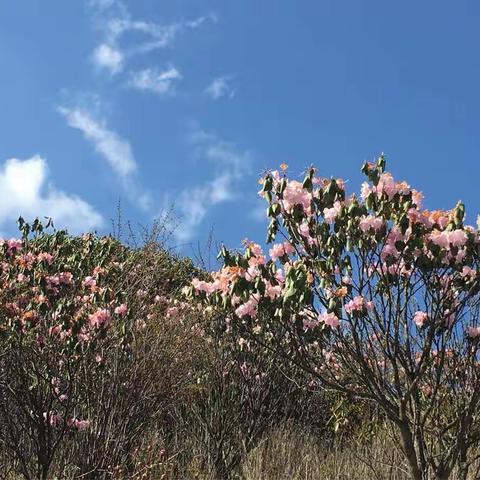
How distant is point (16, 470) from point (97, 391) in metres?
1.14

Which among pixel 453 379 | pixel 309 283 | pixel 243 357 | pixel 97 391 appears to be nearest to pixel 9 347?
pixel 97 391

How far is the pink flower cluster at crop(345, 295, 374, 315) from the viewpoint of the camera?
4.89 meters

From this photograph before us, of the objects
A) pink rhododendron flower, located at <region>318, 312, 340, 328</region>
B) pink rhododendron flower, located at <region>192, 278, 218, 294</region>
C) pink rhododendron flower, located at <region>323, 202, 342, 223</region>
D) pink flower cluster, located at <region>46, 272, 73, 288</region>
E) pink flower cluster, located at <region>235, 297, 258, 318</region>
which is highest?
pink flower cluster, located at <region>46, 272, 73, 288</region>

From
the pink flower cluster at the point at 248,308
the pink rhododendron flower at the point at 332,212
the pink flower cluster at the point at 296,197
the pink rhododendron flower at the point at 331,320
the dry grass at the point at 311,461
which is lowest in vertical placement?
the dry grass at the point at 311,461

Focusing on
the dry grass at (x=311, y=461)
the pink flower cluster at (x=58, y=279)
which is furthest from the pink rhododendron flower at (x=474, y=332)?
the pink flower cluster at (x=58, y=279)

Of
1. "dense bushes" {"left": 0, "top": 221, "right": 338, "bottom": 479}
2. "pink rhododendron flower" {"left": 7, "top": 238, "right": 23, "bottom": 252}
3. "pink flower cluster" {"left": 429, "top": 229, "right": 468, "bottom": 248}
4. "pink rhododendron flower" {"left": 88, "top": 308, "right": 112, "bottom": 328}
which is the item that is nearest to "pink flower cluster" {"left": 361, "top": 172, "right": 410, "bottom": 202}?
"pink flower cluster" {"left": 429, "top": 229, "right": 468, "bottom": 248}

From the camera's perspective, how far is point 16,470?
704 centimetres

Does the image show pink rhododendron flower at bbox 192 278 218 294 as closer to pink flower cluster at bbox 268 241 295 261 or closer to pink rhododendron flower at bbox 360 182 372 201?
pink flower cluster at bbox 268 241 295 261

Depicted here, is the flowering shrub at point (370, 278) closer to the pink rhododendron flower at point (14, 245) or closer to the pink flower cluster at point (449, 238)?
the pink flower cluster at point (449, 238)

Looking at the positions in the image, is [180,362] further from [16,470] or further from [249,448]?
[16,470]

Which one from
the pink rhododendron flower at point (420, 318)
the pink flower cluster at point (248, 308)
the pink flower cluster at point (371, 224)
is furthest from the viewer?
the pink rhododendron flower at point (420, 318)

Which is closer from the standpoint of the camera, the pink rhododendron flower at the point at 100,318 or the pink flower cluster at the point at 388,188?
the pink flower cluster at the point at 388,188

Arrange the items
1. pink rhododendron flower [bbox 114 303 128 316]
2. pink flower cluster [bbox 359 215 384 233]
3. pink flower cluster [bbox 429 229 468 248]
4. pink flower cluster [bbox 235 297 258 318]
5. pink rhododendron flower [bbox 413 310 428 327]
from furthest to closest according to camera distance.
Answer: pink rhododendron flower [bbox 114 303 128 316] → pink rhododendron flower [bbox 413 310 428 327] → pink flower cluster [bbox 235 297 258 318] → pink flower cluster [bbox 359 215 384 233] → pink flower cluster [bbox 429 229 468 248]

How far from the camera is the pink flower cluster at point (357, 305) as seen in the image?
4887mm
